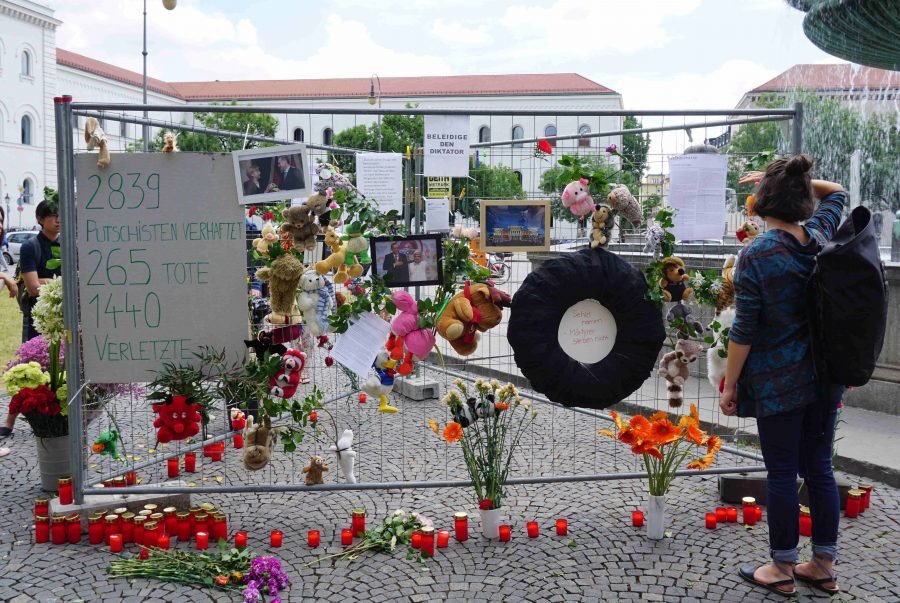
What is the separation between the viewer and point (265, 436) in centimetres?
378

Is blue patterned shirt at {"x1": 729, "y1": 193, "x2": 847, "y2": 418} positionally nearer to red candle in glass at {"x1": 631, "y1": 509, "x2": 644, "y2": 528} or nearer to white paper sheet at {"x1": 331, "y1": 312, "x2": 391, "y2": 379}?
red candle in glass at {"x1": 631, "y1": 509, "x2": 644, "y2": 528}

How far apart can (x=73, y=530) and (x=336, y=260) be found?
1.79 m

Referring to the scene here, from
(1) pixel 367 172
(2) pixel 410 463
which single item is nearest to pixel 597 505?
(2) pixel 410 463

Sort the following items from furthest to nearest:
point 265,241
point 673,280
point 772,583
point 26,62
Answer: point 26,62 → point 265,241 → point 673,280 → point 772,583

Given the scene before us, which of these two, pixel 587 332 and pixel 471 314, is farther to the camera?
pixel 587 332

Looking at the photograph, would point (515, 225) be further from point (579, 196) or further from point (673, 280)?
point (673, 280)

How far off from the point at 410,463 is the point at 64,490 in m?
2.00

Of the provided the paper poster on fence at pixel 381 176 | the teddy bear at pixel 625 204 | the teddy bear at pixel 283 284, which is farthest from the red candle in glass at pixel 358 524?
the paper poster on fence at pixel 381 176

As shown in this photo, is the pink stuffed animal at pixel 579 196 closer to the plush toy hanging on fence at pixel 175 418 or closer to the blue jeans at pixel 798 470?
the blue jeans at pixel 798 470

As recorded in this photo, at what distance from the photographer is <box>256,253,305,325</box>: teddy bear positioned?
372 centimetres

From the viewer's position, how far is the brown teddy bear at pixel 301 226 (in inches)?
144

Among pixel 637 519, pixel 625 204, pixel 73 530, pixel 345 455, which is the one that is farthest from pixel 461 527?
pixel 73 530

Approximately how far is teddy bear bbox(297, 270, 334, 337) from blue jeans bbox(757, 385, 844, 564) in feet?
6.56

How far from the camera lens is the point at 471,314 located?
11.7 ft
